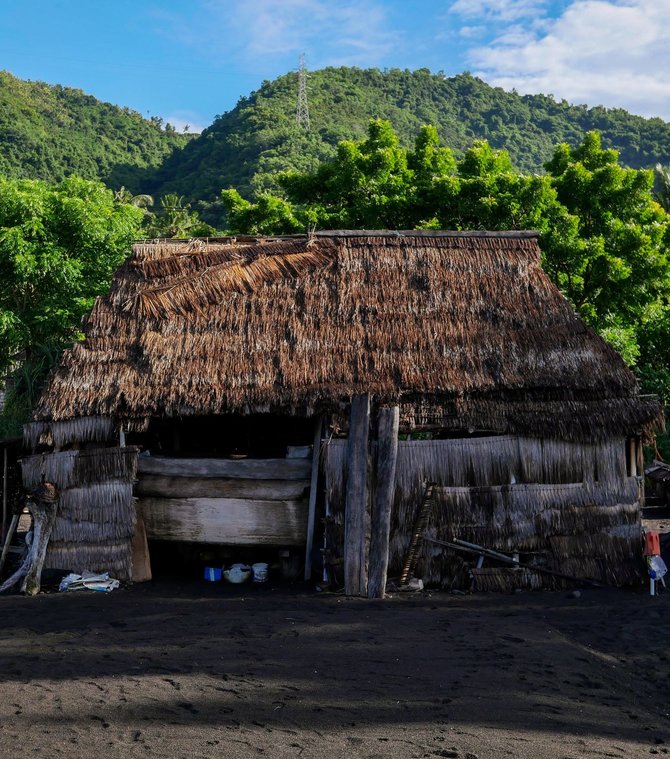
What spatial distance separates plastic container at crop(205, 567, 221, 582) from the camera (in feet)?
35.3

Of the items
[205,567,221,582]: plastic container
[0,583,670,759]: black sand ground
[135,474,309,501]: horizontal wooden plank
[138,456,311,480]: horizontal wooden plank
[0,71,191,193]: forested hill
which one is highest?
[0,71,191,193]: forested hill

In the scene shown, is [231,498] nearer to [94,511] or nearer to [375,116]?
[94,511]

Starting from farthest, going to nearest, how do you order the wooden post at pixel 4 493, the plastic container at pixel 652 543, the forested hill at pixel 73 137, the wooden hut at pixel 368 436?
1. the forested hill at pixel 73 137
2. the wooden post at pixel 4 493
3. the wooden hut at pixel 368 436
4. the plastic container at pixel 652 543

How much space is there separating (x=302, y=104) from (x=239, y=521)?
48.8 meters

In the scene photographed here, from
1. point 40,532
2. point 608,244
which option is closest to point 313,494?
point 40,532

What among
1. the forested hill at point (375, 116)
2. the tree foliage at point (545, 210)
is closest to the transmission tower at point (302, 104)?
the forested hill at point (375, 116)

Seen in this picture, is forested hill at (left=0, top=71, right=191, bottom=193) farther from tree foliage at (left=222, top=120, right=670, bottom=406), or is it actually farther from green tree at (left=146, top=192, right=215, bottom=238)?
tree foliage at (left=222, top=120, right=670, bottom=406)

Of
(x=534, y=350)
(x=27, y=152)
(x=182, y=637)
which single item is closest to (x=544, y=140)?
(x=27, y=152)

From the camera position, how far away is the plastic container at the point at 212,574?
10.8 m

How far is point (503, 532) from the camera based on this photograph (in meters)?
10.0

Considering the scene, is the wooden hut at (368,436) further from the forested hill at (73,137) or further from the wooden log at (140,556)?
the forested hill at (73,137)

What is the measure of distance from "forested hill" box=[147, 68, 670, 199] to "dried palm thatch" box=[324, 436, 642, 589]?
29.0 metres

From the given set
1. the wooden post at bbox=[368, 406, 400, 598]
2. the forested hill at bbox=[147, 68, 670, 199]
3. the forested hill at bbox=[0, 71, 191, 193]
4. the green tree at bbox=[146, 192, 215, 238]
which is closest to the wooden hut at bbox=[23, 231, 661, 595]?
the wooden post at bbox=[368, 406, 400, 598]

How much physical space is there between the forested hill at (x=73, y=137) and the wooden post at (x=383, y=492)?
37388 mm
